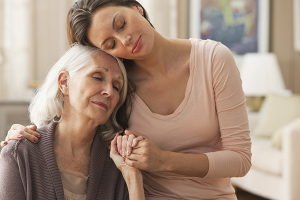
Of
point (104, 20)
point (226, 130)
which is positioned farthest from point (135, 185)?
point (104, 20)

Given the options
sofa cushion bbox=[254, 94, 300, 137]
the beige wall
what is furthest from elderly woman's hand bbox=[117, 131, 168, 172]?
the beige wall

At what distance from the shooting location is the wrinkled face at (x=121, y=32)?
1338mm

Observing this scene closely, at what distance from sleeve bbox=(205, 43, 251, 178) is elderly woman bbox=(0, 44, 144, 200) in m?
0.38

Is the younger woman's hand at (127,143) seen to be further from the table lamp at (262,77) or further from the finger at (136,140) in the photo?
the table lamp at (262,77)

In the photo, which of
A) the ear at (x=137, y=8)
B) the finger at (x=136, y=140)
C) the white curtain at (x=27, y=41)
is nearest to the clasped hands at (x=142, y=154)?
the finger at (x=136, y=140)

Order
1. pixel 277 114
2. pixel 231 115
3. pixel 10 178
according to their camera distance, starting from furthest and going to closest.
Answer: pixel 277 114 < pixel 231 115 < pixel 10 178

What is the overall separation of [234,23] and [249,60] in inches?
26.7

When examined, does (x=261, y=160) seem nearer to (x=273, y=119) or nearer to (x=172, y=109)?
(x=273, y=119)

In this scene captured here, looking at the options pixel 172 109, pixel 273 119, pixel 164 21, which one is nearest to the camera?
pixel 172 109

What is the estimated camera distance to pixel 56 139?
1430 mm

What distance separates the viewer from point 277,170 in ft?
9.36

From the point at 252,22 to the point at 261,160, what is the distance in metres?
2.37

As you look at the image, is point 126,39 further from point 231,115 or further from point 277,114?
point 277,114

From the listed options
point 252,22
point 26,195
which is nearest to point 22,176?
point 26,195
